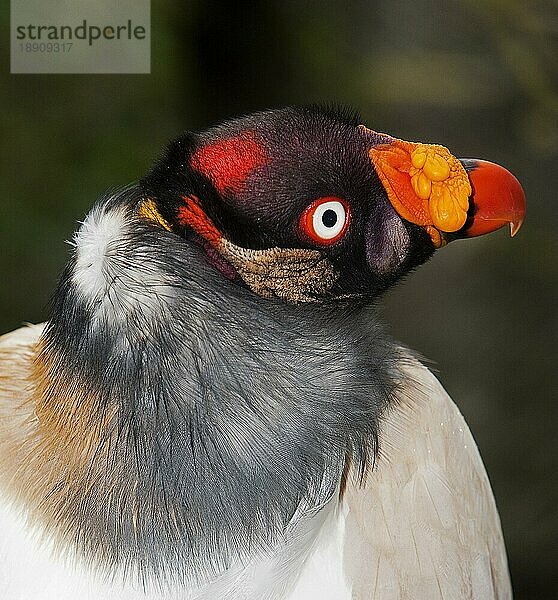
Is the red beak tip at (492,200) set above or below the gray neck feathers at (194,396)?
above

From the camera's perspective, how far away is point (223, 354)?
1118mm

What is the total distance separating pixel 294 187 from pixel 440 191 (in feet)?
0.62

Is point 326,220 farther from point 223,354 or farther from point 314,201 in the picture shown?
point 223,354

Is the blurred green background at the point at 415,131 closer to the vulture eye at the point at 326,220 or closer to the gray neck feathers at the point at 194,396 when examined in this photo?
the gray neck feathers at the point at 194,396

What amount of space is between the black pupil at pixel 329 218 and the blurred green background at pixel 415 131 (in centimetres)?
195

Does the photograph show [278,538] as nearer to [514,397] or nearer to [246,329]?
[246,329]

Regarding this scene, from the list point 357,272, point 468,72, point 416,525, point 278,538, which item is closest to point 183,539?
point 278,538

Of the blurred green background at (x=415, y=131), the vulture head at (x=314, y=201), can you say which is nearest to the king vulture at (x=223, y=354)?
the vulture head at (x=314, y=201)

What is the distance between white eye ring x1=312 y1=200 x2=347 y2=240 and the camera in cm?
108

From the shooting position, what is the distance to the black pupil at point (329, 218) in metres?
1.09

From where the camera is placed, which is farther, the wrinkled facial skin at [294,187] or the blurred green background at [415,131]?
the blurred green background at [415,131]

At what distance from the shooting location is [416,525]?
5.22 feet

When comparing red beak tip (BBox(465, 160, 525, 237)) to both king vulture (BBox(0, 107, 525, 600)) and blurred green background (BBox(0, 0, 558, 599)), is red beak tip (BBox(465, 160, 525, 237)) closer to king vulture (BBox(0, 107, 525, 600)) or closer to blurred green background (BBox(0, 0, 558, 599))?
king vulture (BBox(0, 107, 525, 600))

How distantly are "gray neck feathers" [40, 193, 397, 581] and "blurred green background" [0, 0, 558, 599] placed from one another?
6.03ft
